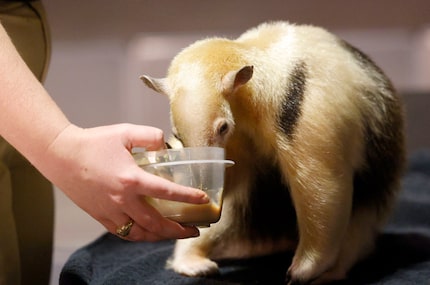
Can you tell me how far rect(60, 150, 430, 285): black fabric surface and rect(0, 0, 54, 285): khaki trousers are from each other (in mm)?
85

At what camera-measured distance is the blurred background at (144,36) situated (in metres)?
1.89

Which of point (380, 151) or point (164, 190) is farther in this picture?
point (380, 151)

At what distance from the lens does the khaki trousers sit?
117cm

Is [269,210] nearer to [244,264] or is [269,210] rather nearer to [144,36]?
[244,264]

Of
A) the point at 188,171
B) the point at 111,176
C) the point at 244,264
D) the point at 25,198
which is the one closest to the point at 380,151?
the point at 244,264

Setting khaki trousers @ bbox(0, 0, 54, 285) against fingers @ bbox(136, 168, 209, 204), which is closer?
fingers @ bbox(136, 168, 209, 204)

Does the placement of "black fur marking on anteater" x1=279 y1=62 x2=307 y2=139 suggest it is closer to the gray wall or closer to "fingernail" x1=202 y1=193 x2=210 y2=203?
"fingernail" x1=202 y1=193 x2=210 y2=203

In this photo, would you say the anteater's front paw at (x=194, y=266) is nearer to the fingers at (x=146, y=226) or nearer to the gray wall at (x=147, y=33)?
the fingers at (x=146, y=226)

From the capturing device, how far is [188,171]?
90 centimetres

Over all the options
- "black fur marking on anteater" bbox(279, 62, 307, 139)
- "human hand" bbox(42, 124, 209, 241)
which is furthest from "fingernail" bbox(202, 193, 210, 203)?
"black fur marking on anteater" bbox(279, 62, 307, 139)

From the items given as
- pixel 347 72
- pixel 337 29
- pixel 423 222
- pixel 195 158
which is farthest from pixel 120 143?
pixel 337 29

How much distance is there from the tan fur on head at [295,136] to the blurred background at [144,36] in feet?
2.38

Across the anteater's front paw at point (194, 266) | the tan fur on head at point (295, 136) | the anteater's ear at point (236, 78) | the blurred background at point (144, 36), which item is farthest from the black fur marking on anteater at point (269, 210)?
the blurred background at point (144, 36)

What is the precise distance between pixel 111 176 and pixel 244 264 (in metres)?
0.49
